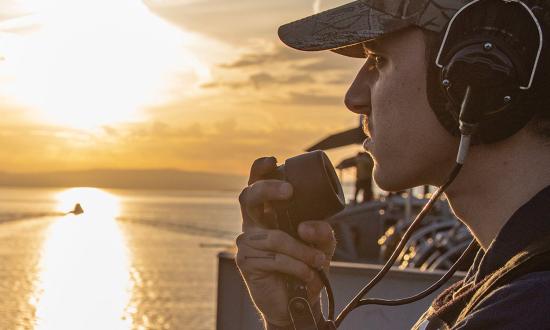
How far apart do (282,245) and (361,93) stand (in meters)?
0.45

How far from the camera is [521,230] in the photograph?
1.65 metres

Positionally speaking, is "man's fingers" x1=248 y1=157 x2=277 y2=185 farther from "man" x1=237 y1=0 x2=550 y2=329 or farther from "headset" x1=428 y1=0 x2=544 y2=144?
"headset" x1=428 y1=0 x2=544 y2=144

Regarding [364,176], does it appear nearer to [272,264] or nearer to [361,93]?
[272,264]

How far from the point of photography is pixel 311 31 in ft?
6.86

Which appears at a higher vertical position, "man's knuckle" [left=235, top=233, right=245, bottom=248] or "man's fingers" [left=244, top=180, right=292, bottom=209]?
"man's fingers" [left=244, top=180, right=292, bottom=209]

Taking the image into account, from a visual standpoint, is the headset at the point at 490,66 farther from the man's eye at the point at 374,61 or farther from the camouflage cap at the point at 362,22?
the man's eye at the point at 374,61

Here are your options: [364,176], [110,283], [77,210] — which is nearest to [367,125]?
[77,210]

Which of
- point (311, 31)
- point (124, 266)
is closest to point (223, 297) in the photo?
point (311, 31)

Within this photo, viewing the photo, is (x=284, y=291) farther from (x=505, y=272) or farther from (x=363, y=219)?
(x=363, y=219)

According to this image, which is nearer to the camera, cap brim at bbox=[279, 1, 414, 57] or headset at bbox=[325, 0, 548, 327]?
headset at bbox=[325, 0, 548, 327]

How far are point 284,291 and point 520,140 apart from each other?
79 centimetres

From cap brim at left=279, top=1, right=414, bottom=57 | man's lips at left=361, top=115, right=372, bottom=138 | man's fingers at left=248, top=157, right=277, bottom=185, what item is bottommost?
man's fingers at left=248, top=157, right=277, bottom=185

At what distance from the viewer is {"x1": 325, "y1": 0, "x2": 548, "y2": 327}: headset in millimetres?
1778

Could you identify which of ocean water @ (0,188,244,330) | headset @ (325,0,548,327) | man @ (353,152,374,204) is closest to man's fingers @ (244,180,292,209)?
headset @ (325,0,548,327)
